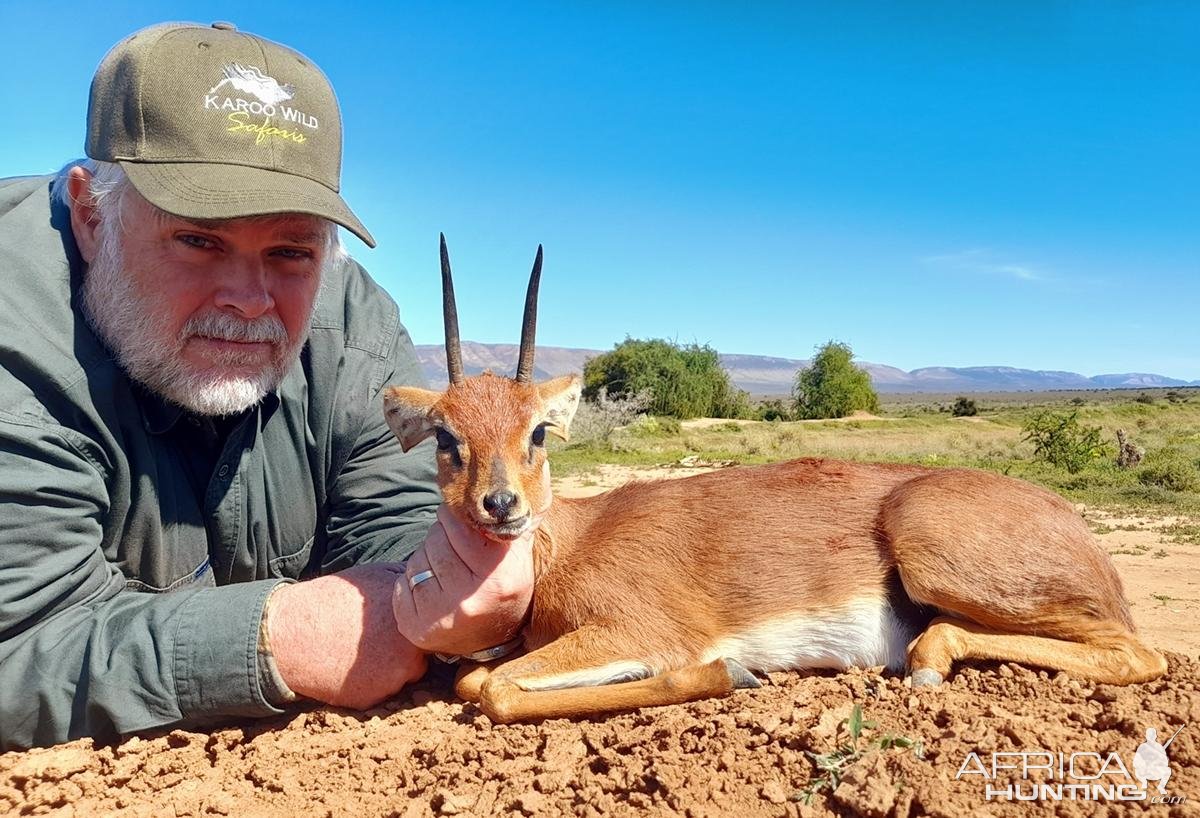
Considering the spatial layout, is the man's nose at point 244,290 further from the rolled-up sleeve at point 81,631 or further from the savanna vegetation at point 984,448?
the savanna vegetation at point 984,448

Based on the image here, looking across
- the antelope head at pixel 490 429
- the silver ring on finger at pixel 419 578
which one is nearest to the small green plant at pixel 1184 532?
the antelope head at pixel 490 429

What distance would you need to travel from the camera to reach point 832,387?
49312 millimetres

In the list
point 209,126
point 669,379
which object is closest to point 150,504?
point 209,126

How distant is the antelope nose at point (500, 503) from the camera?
12.4ft

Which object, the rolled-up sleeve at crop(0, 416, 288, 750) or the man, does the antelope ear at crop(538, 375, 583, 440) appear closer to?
the man

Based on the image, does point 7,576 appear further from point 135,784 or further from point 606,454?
point 606,454

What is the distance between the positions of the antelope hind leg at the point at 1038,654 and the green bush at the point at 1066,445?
1621 cm

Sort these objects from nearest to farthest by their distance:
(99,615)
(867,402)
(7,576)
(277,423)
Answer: (7,576) → (99,615) → (277,423) → (867,402)

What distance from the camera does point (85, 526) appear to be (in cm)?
378

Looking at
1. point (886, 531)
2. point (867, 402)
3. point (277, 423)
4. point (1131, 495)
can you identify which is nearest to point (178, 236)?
point (277, 423)

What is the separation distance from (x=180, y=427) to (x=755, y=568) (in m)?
3.21

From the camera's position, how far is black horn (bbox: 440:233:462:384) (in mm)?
4379

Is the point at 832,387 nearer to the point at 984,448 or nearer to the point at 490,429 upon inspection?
the point at 984,448

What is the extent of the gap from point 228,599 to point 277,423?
1.28m
